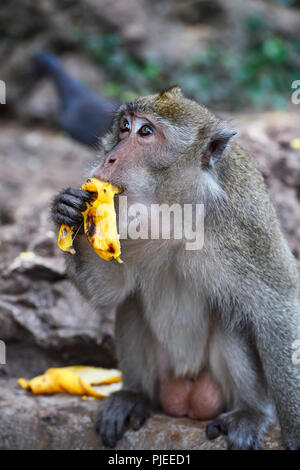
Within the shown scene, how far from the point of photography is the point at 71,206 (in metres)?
2.90

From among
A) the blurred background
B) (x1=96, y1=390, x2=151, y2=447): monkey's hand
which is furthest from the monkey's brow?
the blurred background

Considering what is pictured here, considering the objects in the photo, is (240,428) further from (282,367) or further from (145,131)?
(145,131)

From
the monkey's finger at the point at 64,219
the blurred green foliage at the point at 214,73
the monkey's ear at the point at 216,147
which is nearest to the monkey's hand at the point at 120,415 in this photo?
the monkey's finger at the point at 64,219

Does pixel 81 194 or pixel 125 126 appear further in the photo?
pixel 125 126

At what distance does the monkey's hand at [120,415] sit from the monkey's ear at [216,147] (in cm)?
147

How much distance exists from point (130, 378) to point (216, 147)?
153cm

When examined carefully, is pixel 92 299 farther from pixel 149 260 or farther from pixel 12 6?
pixel 12 6

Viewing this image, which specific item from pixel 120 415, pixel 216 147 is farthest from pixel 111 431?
pixel 216 147

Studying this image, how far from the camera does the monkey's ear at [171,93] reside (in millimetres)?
3090

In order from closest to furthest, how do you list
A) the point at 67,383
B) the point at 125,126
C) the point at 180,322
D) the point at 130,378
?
the point at 125,126
the point at 180,322
the point at 130,378
the point at 67,383

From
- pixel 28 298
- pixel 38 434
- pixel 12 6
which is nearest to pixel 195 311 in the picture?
pixel 38 434

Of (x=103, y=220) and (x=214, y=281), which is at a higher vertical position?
(x=103, y=220)

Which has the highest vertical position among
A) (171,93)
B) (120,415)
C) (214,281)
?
(171,93)

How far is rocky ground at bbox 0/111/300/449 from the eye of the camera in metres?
3.38
